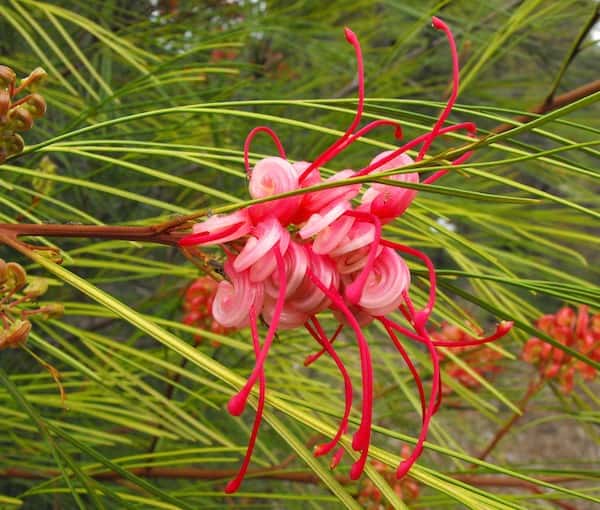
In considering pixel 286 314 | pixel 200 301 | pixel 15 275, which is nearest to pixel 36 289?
pixel 15 275

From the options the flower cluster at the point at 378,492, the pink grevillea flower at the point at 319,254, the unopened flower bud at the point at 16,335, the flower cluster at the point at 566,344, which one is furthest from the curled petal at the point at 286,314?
the flower cluster at the point at 566,344

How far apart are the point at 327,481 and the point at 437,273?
108mm

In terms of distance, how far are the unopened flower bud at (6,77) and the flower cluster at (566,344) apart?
0.66m

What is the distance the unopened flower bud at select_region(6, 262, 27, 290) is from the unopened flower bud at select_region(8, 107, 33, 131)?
2.4 inches

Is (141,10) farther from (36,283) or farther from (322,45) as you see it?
(36,283)

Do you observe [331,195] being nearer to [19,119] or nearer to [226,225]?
[226,225]

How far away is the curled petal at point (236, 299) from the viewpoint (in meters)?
0.30

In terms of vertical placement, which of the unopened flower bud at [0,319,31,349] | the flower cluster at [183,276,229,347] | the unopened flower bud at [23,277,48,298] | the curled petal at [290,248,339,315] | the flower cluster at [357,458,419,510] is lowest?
the flower cluster at [357,458,419,510]

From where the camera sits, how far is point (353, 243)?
0.94 ft

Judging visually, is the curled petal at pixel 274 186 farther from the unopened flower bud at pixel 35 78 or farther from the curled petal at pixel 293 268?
the unopened flower bud at pixel 35 78

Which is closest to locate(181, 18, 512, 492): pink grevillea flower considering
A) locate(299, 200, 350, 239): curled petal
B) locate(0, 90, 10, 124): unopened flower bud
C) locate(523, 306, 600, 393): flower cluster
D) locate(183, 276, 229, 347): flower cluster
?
locate(299, 200, 350, 239): curled petal

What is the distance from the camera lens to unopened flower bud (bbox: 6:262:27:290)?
333 millimetres

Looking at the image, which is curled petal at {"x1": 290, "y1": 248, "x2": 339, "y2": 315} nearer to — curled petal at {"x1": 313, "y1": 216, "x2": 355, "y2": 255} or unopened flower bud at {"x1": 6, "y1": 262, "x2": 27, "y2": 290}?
curled petal at {"x1": 313, "y1": 216, "x2": 355, "y2": 255}

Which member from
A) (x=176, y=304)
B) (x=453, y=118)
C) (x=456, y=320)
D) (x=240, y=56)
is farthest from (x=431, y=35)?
(x=456, y=320)
